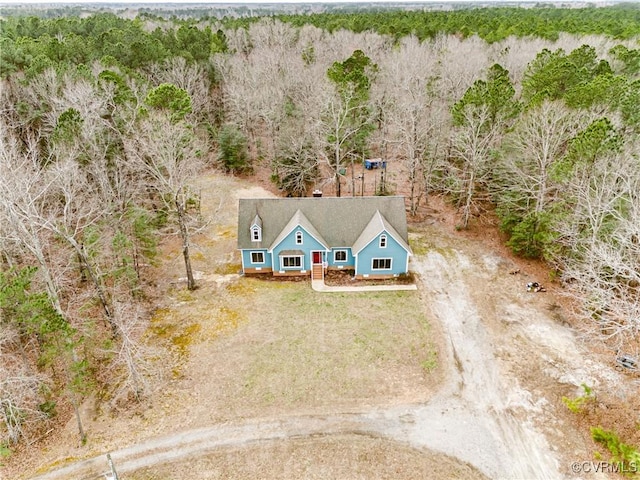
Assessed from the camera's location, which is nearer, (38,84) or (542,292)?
(542,292)

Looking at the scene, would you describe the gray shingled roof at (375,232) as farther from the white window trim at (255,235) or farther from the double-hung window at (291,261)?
the white window trim at (255,235)

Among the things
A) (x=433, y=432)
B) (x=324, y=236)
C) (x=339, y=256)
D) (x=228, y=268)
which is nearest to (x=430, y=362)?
(x=433, y=432)

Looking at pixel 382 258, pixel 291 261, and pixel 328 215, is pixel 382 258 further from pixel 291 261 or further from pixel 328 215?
pixel 291 261

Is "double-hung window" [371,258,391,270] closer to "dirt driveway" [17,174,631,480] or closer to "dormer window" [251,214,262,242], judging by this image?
"dirt driveway" [17,174,631,480]

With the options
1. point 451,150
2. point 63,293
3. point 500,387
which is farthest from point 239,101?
point 500,387

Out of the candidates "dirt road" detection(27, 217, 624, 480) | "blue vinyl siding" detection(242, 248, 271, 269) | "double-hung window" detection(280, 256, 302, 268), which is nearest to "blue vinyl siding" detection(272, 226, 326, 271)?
"double-hung window" detection(280, 256, 302, 268)

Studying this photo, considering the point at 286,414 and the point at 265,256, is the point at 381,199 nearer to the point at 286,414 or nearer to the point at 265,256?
the point at 265,256

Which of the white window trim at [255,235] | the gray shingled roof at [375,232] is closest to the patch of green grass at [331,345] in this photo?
the gray shingled roof at [375,232]
